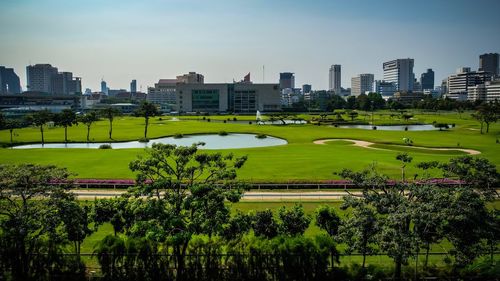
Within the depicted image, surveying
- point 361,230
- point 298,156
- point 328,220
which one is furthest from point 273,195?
point 298,156

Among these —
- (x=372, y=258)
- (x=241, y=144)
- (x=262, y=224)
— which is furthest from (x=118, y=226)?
(x=241, y=144)

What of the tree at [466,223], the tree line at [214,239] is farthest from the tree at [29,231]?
the tree at [466,223]

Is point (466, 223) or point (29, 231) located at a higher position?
point (466, 223)

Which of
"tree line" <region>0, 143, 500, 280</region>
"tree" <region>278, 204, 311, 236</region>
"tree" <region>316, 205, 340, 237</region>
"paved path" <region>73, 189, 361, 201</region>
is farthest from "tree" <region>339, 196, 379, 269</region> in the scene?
"paved path" <region>73, 189, 361, 201</region>

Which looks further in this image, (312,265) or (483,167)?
(483,167)

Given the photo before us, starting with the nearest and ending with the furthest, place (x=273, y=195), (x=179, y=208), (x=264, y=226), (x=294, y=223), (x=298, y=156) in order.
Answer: (x=179, y=208) → (x=264, y=226) → (x=294, y=223) → (x=273, y=195) → (x=298, y=156)

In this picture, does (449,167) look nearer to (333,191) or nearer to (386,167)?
(333,191)

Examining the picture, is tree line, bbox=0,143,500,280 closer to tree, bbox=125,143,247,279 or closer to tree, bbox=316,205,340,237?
tree, bbox=125,143,247,279

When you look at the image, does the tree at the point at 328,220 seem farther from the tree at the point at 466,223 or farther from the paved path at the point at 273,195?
the paved path at the point at 273,195

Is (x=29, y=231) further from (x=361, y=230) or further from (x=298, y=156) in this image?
(x=298, y=156)

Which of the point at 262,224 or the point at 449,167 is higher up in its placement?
the point at 449,167

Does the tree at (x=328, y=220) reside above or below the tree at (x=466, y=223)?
below
